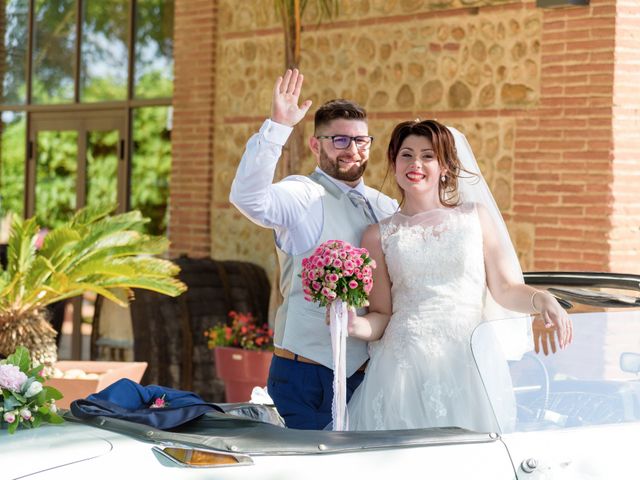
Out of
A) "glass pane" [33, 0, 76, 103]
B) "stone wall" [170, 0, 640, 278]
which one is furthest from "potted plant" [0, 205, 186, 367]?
"glass pane" [33, 0, 76, 103]

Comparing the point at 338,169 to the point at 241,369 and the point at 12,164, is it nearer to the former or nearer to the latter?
the point at 241,369

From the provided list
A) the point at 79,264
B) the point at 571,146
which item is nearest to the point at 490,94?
the point at 571,146

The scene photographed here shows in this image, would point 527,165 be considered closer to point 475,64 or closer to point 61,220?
point 475,64

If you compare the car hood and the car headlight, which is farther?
the car headlight

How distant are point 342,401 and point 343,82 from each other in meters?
6.21

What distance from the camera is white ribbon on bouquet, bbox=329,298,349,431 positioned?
4188 millimetres

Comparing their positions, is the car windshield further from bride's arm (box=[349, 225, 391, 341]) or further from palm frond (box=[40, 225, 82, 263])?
palm frond (box=[40, 225, 82, 263])

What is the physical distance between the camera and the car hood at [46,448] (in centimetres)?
326

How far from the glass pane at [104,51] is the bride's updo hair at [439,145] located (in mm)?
8649

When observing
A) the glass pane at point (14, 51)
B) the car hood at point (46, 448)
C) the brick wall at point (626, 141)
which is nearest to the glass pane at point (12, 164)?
the glass pane at point (14, 51)

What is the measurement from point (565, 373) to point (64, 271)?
4.77 meters

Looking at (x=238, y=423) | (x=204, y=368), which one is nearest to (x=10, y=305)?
(x=204, y=368)

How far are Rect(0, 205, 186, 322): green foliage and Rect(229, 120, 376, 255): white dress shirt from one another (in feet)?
10.9

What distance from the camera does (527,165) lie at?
29.0 ft
